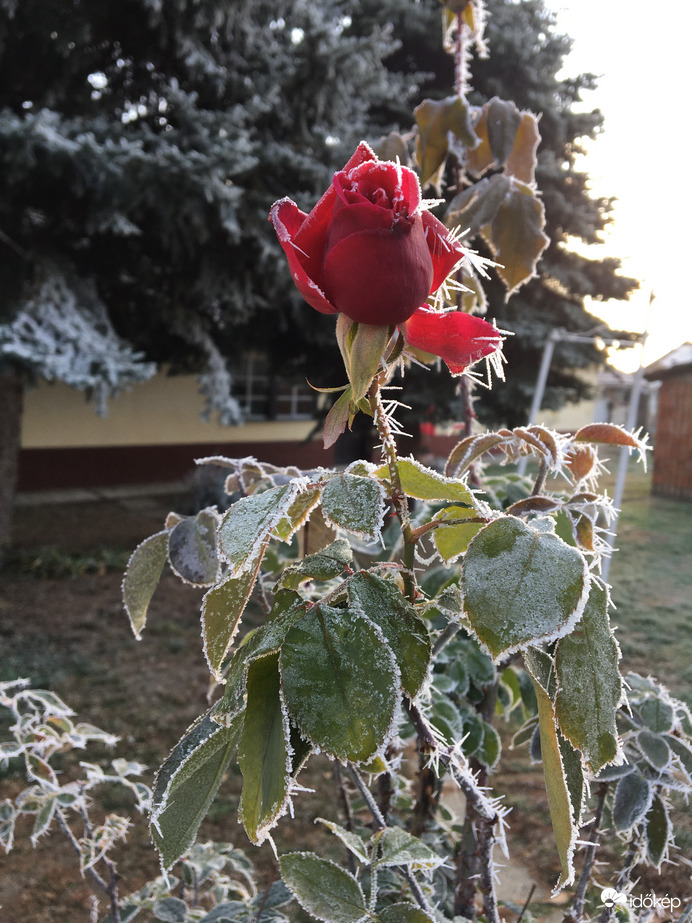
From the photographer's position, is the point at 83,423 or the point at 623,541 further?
the point at 83,423

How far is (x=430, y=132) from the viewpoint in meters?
0.84

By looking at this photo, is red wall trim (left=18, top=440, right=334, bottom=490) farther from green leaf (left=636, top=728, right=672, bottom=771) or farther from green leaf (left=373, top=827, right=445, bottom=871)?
green leaf (left=373, top=827, right=445, bottom=871)

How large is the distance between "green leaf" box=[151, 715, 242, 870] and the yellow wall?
239 inches

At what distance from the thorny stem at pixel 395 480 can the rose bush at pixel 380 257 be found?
→ 4cm

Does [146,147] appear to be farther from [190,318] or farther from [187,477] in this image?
[187,477]

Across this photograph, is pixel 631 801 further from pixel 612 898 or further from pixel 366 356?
pixel 366 356

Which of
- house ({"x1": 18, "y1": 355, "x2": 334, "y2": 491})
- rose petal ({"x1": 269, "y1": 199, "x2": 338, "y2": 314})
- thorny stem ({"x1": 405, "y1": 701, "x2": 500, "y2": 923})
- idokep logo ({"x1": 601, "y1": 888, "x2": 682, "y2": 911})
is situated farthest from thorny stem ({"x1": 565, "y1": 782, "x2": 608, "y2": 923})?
house ({"x1": 18, "y1": 355, "x2": 334, "y2": 491})

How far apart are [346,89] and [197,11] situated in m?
0.87

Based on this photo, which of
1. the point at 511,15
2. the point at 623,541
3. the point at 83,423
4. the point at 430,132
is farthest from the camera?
the point at 83,423

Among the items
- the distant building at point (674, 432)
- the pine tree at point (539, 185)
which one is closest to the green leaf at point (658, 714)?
the pine tree at point (539, 185)

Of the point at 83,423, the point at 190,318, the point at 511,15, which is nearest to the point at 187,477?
the point at 83,423

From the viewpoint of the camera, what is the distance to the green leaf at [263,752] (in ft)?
1.13

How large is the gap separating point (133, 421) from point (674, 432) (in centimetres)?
538

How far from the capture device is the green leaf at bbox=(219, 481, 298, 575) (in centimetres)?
33
